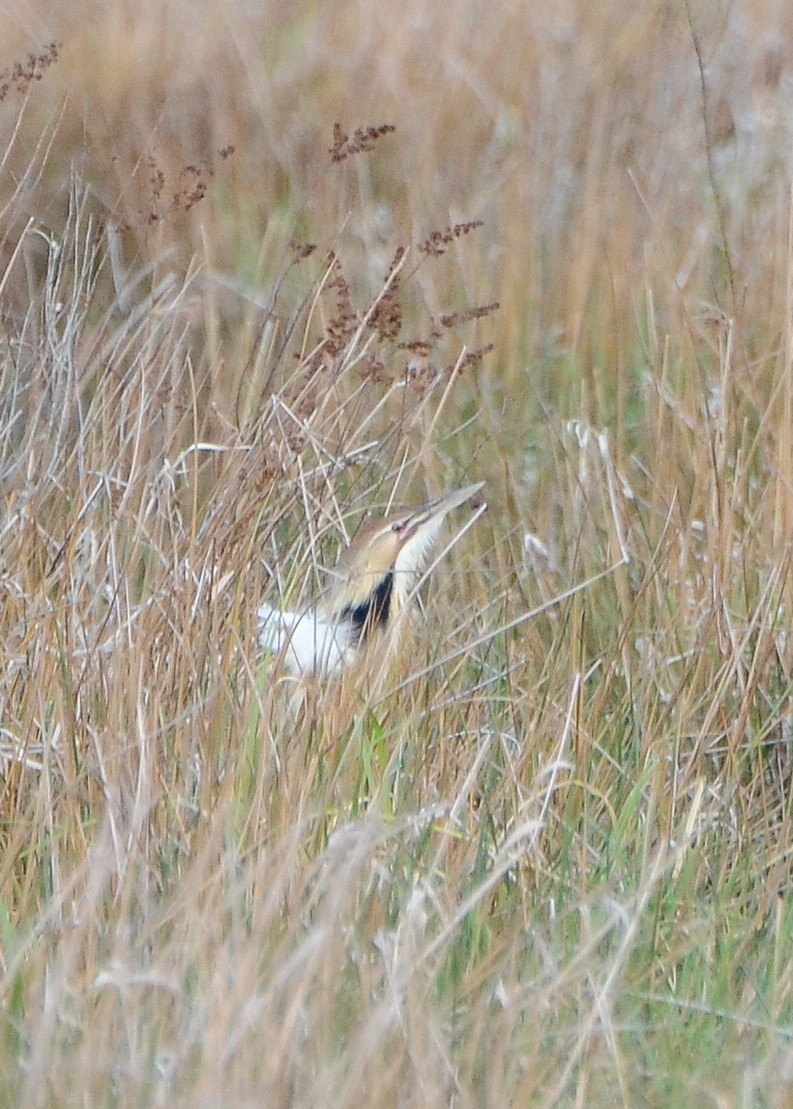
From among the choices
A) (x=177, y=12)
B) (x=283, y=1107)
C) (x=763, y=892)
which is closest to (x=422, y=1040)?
(x=283, y=1107)

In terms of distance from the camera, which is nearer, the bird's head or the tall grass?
the tall grass

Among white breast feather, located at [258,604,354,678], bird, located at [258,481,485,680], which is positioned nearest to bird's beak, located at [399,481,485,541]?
bird, located at [258,481,485,680]

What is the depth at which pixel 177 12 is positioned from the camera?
516 cm

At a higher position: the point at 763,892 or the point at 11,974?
the point at 11,974

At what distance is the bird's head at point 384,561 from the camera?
3.12 meters

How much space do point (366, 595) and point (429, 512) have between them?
19 cm

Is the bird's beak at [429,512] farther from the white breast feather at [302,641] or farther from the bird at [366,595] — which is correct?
the white breast feather at [302,641]

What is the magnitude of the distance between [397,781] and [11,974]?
73 centimetres

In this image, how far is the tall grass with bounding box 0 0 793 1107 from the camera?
185 cm

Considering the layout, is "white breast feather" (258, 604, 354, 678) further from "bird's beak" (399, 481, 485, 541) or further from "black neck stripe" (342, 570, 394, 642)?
"bird's beak" (399, 481, 485, 541)

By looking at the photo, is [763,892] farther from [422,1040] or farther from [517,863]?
[422,1040]

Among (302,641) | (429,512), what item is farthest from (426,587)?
(302,641)

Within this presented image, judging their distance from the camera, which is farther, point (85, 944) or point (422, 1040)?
point (85, 944)

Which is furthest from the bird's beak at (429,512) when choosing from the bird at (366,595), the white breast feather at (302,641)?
the white breast feather at (302,641)
